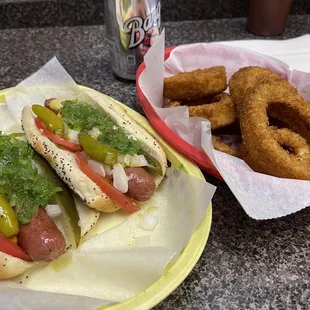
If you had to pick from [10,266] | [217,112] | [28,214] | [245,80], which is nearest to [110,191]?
[28,214]

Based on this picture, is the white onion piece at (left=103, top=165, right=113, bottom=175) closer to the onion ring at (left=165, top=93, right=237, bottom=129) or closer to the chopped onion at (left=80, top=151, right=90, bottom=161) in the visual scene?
the chopped onion at (left=80, top=151, right=90, bottom=161)

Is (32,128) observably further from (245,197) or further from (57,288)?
(245,197)

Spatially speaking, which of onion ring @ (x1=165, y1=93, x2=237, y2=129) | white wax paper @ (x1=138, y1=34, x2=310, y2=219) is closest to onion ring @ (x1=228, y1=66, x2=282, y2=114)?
onion ring @ (x1=165, y1=93, x2=237, y2=129)

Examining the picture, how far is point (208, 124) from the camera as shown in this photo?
1.43m

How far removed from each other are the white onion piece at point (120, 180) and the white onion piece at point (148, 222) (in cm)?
10

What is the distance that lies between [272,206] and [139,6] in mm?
927

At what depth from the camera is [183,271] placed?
1.11 m

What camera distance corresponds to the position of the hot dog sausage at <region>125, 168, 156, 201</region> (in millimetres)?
1367

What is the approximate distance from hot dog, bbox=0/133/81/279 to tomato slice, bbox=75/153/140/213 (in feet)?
0.31

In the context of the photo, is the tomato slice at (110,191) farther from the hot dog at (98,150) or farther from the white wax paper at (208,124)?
the white wax paper at (208,124)

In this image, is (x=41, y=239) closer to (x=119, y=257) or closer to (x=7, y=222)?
(x=7, y=222)

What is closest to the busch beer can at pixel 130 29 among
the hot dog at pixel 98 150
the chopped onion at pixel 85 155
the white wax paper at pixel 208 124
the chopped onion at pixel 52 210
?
the white wax paper at pixel 208 124

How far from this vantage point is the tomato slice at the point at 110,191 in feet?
4.47

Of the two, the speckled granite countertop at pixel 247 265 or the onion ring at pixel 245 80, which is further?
the onion ring at pixel 245 80
